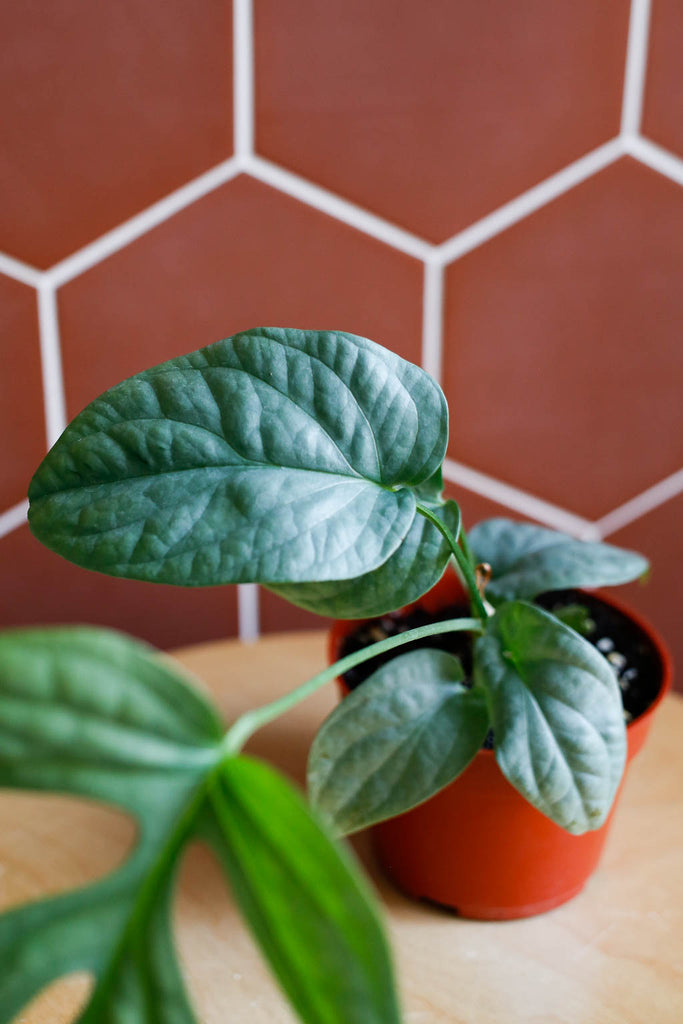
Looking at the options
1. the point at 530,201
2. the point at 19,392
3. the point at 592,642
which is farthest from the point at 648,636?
the point at 19,392

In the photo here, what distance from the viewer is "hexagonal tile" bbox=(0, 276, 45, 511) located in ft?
1.58

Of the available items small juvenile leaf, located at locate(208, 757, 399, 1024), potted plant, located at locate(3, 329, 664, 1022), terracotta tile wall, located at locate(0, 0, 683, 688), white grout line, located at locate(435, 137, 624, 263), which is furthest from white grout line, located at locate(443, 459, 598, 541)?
small juvenile leaf, located at locate(208, 757, 399, 1024)

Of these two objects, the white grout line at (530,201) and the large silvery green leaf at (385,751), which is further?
the white grout line at (530,201)

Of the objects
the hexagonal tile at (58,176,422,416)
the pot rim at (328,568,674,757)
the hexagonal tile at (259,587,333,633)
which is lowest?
the pot rim at (328,568,674,757)

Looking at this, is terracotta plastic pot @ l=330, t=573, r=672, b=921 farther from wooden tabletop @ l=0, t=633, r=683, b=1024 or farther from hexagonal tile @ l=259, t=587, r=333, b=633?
hexagonal tile @ l=259, t=587, r=333, b=633

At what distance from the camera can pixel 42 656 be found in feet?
0.60

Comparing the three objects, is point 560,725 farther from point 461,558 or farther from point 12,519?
point 12,519

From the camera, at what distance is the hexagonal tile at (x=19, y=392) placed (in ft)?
1.58

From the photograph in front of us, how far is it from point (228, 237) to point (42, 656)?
0.35m

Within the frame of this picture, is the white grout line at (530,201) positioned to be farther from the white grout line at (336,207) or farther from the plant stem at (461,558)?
the plant stem at (461,558)

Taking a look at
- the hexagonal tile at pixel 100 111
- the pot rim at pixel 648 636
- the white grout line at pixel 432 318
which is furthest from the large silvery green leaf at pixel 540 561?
the hexagonal tile at pixel 100 111

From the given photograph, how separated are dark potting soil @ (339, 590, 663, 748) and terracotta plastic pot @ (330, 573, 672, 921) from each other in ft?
0.04

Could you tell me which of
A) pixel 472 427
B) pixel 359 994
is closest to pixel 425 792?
pixel 359 994

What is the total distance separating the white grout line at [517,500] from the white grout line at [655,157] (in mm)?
193
